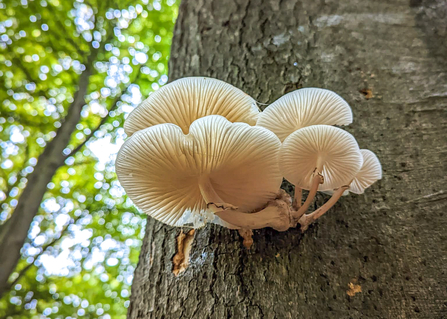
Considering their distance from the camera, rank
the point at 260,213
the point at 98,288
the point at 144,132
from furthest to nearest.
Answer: the point at 98,288, the point at 260,213, the point at 144,132

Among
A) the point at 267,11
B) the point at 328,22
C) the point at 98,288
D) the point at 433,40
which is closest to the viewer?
the point at 433,40

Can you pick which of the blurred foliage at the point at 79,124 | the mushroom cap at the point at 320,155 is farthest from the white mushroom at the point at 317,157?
the blurred foliage at the point at 79,124

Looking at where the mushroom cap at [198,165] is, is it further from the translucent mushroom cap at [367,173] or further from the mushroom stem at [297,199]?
the translucent mushroom cap at [367,173]

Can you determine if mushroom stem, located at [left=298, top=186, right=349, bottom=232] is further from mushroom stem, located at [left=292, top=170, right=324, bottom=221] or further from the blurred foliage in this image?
the blurred foliage

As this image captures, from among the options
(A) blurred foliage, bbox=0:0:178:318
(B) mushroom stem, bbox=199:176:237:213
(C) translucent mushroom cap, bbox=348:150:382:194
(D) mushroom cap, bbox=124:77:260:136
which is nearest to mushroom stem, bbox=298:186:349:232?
(C) translucent mushroom cap, bbox=348:150:382:194

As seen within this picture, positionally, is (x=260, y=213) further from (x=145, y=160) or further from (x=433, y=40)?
(x=433, y=40)

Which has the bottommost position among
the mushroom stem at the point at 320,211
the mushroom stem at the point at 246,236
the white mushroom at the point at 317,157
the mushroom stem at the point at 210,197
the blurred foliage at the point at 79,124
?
the blurred foliage at the point at 79,124

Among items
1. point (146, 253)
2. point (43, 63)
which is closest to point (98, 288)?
point (43, 63)
